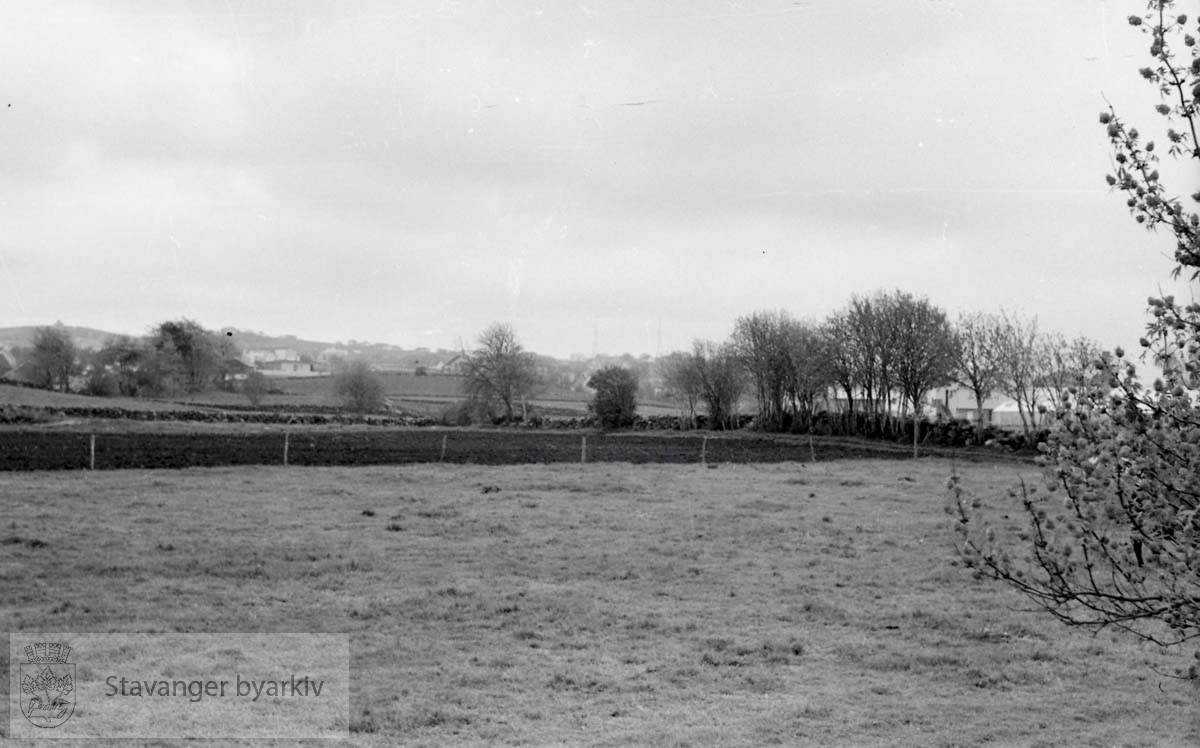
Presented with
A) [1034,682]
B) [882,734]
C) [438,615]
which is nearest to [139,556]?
[438,615]

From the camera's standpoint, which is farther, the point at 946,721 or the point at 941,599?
the point at 941,599

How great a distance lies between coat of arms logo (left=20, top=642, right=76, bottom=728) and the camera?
891 centimetres

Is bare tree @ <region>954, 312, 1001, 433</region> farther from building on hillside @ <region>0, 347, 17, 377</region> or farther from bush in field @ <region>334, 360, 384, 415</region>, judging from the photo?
building on hillside @ <region>0, 347, 17, 377</region>

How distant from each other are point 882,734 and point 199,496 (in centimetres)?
2072

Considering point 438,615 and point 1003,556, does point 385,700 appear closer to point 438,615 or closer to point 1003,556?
point 438,615

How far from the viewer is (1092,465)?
16.2ft

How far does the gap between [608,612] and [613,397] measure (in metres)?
69.6

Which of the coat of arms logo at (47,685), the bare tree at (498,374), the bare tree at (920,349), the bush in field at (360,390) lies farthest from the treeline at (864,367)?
the coat of arms logo at (47,685)

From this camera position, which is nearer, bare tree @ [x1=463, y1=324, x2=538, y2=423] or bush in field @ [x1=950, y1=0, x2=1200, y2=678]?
bush in field @ [x1=950, y1=0, x2=1200, y2=678]

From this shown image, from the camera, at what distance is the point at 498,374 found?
293 ft

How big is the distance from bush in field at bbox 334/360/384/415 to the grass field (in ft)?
222

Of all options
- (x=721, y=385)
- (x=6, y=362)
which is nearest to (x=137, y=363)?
(x=6, y=362)

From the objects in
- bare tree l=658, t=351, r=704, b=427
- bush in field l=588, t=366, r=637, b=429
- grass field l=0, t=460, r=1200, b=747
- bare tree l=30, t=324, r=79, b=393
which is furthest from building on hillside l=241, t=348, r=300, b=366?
grass field l=0, t=460, r=1200, b=747

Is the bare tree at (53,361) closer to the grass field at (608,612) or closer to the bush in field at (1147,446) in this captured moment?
the grass field at (608,612)
